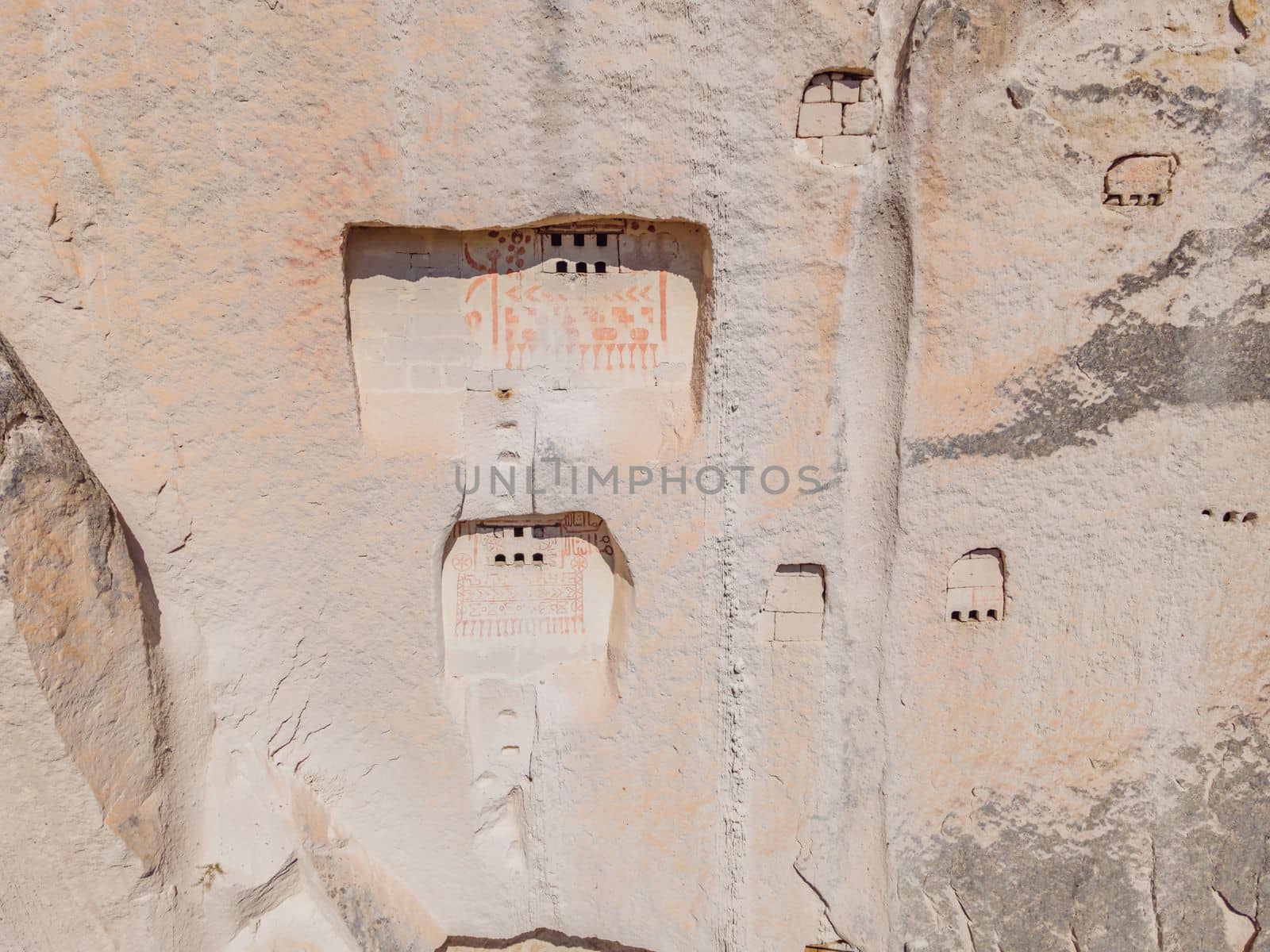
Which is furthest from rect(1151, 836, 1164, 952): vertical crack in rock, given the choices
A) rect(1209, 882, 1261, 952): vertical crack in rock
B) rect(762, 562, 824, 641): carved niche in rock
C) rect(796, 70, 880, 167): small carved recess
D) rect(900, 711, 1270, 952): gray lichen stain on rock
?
rect(796, 70, 880, 167): small carved recess

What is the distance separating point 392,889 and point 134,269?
1918 mm

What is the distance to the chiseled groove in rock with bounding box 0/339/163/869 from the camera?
6.41 feet

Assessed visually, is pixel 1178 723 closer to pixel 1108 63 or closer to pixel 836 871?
pixel 836 871

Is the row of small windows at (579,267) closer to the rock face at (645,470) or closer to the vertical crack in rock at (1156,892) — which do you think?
Answer: the rock face at (645,470)

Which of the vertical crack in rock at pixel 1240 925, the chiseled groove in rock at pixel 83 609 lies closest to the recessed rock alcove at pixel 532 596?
the chiseled groove in rock at pixel 83 609

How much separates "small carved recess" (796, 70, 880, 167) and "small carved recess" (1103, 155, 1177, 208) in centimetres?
67

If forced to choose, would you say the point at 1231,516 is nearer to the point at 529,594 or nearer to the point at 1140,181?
the point at 1140,181

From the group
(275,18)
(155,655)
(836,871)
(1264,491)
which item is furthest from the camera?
(836,871)

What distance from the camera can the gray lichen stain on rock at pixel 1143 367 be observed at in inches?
90.4

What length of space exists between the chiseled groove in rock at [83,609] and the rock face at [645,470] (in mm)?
12

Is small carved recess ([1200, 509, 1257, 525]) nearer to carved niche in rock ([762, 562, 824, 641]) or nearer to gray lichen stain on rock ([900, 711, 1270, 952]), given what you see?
gray lichen stain on rock ([900, 711, 1270, 952])

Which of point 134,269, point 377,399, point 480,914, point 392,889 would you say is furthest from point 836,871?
point 134,269

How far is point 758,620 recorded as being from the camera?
247 centimetres

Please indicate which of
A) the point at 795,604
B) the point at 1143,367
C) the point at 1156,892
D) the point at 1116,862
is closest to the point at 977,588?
the point at 795,604
